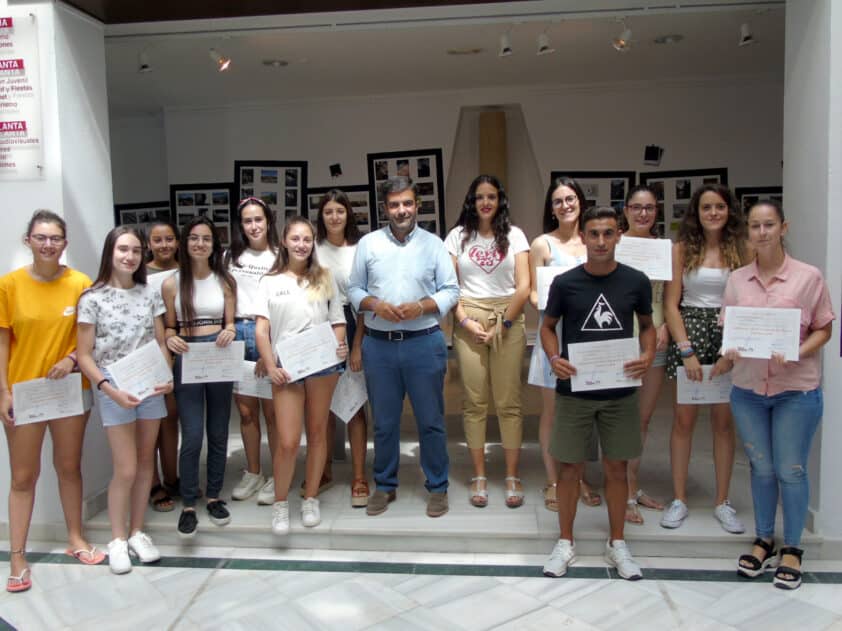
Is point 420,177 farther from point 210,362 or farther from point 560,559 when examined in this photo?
point 560,559

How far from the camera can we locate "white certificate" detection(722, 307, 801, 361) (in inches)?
107

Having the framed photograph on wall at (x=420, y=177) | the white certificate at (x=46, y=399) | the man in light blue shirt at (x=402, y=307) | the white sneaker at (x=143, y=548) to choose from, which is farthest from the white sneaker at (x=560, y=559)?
the framed photograph on wall at (x=420, y=177)

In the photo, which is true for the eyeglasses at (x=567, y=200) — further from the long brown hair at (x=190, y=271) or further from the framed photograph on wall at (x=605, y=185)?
the framed photograph on wall at (x=605, y=185)

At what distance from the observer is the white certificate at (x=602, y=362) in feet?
9.07

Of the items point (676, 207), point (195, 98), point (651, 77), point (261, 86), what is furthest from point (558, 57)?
point (195, 98)

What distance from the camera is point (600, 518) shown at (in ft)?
11.1

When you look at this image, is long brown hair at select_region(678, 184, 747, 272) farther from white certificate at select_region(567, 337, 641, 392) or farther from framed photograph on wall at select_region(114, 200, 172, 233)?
framed photograph on wall at select_region(114, 200, 172, 233)

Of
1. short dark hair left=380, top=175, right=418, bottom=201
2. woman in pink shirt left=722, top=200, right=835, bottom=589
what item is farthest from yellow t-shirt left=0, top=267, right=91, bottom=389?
woman in pink shirt left=722, top=200, right=835, bottom=589

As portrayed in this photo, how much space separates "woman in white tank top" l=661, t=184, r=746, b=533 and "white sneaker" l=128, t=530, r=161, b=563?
2.41 metres

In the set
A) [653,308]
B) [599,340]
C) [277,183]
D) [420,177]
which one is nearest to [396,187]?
[599,340]

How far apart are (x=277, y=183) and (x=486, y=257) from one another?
4.25 m

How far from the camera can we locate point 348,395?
11.8ft

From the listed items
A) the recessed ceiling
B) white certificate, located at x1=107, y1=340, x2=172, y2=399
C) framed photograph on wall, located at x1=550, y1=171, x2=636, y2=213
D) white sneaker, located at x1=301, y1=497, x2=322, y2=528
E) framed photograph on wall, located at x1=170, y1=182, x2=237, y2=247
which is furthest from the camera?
framed photograph on wall, located at x1=170, y1=182, x2=237, y2=247

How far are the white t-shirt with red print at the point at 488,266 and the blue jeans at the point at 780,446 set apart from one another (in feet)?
3.83
